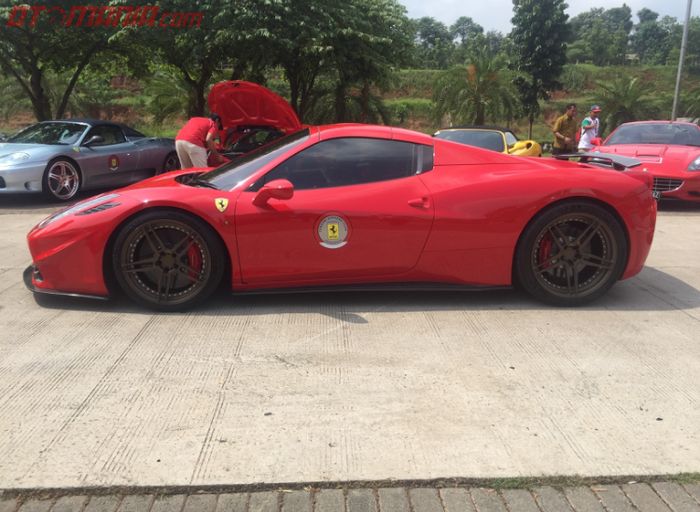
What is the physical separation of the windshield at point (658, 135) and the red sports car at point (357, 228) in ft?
20.0

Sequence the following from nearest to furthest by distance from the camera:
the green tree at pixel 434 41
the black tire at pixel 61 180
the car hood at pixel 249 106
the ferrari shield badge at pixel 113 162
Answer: the car hood at pixel 249 106 → the black tire at pixel 61 180 → the ferrari shield badge at pixel 113 162 → the green tree at pixel 434 41

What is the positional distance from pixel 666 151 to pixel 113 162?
877 centimetres

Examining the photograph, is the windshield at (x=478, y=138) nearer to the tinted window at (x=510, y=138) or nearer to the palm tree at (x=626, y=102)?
the tinted window at (x=510, y=138)

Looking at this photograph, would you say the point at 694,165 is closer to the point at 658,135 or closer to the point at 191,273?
the point at 658,135

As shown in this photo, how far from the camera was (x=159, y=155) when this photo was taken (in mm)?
11070

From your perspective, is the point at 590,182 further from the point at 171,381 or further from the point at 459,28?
the point at 459,28

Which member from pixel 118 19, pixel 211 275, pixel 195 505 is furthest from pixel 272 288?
pixel 118 19

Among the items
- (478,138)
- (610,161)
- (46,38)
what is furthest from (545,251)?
(46,38)

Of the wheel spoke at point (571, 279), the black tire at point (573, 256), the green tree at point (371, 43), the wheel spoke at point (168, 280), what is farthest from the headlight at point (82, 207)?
the green tree at point (371, 43)

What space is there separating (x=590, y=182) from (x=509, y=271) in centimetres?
83

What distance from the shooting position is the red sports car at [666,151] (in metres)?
8.54

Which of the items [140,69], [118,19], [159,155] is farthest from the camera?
[140,69]

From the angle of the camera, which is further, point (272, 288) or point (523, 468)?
point (272, 288)

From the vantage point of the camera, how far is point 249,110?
353 inches
